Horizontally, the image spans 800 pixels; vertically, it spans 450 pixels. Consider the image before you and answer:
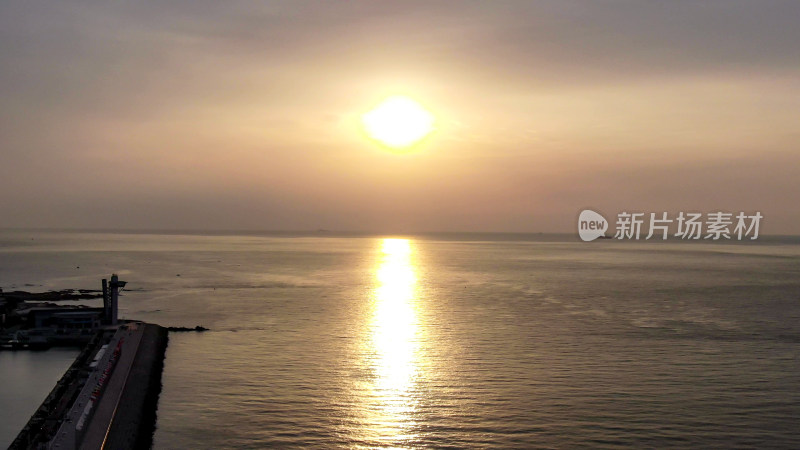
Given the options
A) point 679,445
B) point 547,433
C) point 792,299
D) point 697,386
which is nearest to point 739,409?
point 697,386

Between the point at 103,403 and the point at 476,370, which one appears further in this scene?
the point at 476,370

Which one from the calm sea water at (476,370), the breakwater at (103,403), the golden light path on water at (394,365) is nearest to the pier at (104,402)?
the breakwater at (103,403)

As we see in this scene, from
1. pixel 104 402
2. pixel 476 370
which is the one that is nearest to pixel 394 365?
pixel 476 370

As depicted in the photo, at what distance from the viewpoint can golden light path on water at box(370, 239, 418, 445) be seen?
30.6 meters

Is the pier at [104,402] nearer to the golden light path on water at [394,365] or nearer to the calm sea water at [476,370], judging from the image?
the calm sea water at [476,370]

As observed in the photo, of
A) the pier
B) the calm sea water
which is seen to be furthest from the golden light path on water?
the pier

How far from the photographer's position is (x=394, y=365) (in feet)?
144

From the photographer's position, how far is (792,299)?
280 ft

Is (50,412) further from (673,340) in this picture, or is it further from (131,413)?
(673,340)

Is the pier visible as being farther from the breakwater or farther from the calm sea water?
the calm sea water

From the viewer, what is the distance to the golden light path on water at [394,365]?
3059cm

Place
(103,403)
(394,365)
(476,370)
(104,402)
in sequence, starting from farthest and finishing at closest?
(394,365)
(476,370)
(104,402)
(103,403)

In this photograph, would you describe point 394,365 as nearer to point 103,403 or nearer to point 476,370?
point 476,370

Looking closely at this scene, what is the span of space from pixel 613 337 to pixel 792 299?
46.0m
